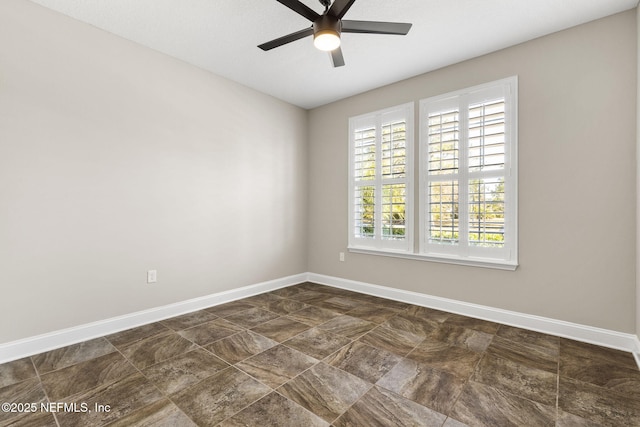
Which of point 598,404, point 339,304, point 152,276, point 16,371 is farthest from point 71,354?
point 598,404

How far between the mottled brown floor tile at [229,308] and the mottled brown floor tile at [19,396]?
149 centimetres

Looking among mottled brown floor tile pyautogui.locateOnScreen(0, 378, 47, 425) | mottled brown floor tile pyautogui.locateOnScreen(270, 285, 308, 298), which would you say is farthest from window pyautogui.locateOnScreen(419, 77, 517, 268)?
mottled brown floor tile pyautogui.locateOnScreen(0, 378, 47, 425)

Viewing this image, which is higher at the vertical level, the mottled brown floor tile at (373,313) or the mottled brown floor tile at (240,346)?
the mottled brown floor tile at (373,313)

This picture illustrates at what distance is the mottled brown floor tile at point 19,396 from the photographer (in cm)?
160

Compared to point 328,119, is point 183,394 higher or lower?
lower

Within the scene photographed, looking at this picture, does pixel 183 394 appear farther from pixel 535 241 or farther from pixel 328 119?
pixel 328 119

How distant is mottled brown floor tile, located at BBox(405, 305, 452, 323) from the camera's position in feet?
10.1

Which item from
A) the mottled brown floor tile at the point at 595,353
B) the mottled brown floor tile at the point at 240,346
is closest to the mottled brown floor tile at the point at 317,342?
the mottled brown floor tile at the point at 240,346

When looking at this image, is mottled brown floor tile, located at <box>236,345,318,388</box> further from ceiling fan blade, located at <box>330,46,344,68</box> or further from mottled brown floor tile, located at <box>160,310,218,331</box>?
ceiling fan blade, located at <box>330,46,344,68</box>

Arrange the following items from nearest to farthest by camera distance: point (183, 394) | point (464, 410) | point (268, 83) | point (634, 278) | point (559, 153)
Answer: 1. point (464, 410)
2. point (183, 394)
3. point (634, 278)
4. point (559, 153)
5. point (268, 83)

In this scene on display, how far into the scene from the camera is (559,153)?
2.65m

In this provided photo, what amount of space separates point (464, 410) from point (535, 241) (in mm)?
1830

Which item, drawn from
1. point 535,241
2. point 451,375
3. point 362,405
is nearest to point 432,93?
point 535,241

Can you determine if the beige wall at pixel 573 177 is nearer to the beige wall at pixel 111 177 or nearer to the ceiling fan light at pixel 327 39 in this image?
the ceiling fan light at pixel 327 39
